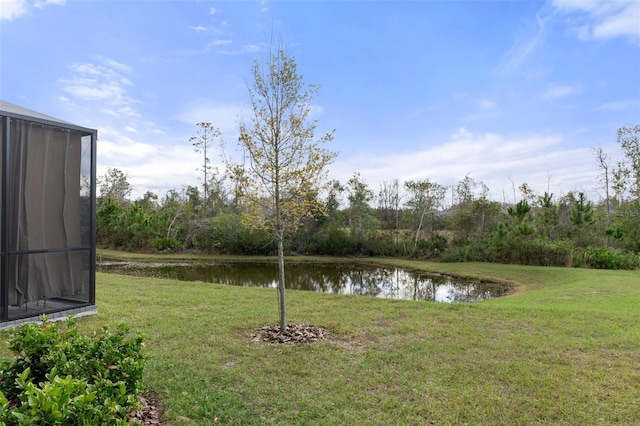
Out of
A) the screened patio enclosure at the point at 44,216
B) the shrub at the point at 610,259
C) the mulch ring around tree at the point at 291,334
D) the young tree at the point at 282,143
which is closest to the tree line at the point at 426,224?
the shrub at the point at 610,259

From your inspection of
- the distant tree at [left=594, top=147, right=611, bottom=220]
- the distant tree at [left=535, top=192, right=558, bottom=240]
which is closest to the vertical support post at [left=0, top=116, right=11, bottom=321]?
→ the distant tree at [left=535, top=192, right=558, bottom=240]

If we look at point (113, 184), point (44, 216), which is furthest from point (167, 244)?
point (44, 216)

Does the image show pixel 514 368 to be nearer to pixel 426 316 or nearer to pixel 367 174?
pixel 426 316

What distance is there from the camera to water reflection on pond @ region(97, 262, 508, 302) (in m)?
11.4

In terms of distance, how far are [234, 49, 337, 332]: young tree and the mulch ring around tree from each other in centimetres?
14

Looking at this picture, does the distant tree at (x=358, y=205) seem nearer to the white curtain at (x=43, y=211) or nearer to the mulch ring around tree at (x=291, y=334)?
the mulch ring around tree at (x=291, y=334)

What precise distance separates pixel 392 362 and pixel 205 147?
23.5 meters

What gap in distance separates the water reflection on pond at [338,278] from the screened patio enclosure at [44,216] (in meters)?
7.10

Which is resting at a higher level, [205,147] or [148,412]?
[205,147]

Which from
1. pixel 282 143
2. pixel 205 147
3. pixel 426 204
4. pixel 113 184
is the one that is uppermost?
pixel 205 147

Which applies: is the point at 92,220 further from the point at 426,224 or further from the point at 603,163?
the point at 603,163

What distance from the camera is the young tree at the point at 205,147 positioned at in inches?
969

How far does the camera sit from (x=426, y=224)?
19375mm

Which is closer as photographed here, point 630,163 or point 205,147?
point 630,163
